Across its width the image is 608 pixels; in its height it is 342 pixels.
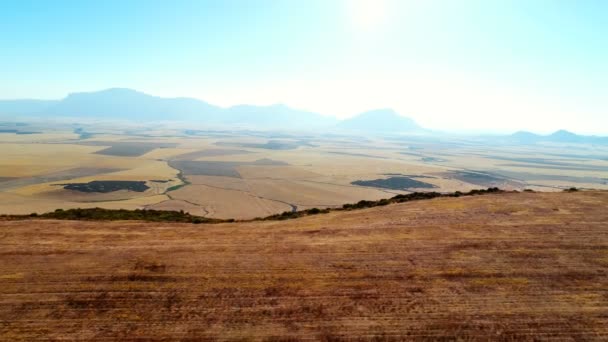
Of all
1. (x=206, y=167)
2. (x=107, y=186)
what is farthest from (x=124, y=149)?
(x=107, y=186)

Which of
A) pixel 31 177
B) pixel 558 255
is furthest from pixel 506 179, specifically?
pixel 31 177

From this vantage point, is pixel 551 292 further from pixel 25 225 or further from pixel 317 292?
pixel 25 225

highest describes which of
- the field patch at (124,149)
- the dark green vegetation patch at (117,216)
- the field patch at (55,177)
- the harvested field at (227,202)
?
the dark green vegetation patch at (117,216)

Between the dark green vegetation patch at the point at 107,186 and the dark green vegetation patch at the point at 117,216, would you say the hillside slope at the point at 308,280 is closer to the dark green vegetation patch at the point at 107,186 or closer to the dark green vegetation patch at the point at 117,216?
the dark green vegetation patch at the point at 117,216

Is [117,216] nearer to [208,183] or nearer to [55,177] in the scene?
[208,183]

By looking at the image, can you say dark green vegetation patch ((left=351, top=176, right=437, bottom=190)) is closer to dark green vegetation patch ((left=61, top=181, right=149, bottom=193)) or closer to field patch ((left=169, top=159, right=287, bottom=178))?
field patch ((left=169, top=159, right=287, bottom=178))

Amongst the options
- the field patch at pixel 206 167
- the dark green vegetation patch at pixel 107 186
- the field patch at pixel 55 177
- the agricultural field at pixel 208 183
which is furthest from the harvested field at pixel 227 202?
the field patch at pixel 55 177
